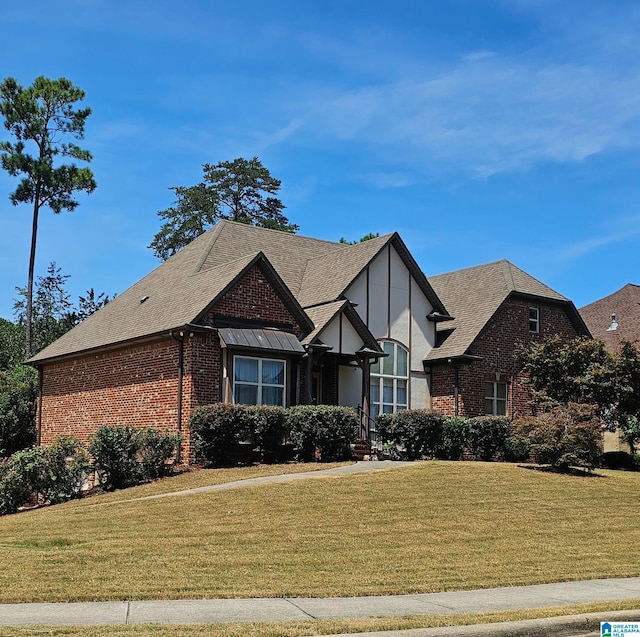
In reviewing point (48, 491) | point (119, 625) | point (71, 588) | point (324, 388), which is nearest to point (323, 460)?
point (324, 388)

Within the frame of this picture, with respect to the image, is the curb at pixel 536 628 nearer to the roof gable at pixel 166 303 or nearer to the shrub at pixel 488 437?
the roof gable at pixel 166 303

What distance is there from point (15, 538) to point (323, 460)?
10.1 metres

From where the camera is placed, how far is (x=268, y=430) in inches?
870

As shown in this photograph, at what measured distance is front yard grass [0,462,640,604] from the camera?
11.2 meters

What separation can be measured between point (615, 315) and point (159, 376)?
106ft

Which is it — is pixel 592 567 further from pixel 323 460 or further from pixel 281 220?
pixel 281 220

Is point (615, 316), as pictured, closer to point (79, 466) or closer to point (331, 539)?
point (79, 466)

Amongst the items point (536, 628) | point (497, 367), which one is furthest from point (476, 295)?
point (536, 628)

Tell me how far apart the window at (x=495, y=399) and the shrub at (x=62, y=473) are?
47.2 feet

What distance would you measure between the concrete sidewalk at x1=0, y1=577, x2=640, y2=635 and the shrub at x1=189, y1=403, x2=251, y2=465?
1109cm

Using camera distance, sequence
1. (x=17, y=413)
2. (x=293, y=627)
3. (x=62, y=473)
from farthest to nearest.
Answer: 1. (x=17, y=413)
2. (x=62, y=473)
3. (x=293, y=627)

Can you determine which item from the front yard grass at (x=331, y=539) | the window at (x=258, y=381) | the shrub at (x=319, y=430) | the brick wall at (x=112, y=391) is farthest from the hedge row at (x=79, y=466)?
the shrub at (x=319, y=430)

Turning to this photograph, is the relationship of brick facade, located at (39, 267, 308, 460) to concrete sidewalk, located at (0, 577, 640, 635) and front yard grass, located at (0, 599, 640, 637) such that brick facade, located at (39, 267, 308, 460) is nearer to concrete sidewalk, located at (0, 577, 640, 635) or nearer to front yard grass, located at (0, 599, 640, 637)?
concrete sidewalk, located at (0, 577, 640, 635)

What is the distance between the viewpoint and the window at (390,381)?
2839cm
